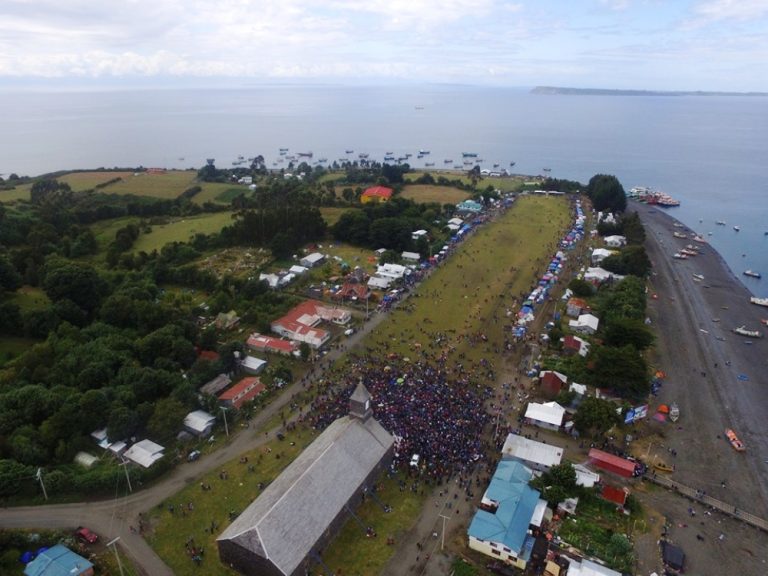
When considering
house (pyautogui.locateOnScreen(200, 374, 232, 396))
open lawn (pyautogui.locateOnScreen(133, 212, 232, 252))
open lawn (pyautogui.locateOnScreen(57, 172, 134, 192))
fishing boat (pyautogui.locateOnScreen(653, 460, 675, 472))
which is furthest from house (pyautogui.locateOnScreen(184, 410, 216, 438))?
open lawn (pyautogui.locateOnScreen(57, 172, 134, 192))

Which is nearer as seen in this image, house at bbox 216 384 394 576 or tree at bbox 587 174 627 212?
house at bbox 216 384 394 576

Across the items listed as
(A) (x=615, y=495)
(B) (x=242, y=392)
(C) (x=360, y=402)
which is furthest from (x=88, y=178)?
(A) (x=615, y=495)

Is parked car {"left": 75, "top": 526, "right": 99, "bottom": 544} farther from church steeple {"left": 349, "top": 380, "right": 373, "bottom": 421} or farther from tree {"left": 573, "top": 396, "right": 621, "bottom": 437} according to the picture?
tree {"left": 573, "top": 396, "right": 621, "bottom": 437}

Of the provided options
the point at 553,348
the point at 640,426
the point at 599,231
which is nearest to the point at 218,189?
the point at 599,231

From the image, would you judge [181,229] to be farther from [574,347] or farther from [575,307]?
[574,347]

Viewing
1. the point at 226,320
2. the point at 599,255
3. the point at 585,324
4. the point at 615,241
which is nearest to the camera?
the point at 585,324
